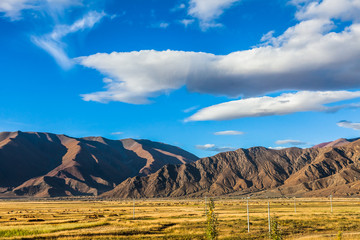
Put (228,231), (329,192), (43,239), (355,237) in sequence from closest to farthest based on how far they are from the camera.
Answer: (355,237) → (43,239) → (228,231) → (329,192)

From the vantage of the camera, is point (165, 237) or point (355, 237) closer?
point (355, 237)

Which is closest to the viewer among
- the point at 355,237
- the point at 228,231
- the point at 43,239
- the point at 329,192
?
the point at 355,237

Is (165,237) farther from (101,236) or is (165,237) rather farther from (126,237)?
(101,236)

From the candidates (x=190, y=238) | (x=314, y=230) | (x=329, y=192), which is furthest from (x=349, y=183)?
(x=190, y=238)

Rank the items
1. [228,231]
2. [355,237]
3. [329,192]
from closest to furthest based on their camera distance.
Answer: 1. [355,237]
2. [228,231]
3. [329,192]

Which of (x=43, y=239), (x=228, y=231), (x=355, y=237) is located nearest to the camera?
(x=355, y=237)

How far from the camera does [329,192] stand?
191250 mm

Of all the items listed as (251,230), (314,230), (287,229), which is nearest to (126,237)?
(251,230)

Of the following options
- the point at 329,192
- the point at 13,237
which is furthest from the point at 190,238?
the point at 329,192

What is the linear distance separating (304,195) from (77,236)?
573 feet

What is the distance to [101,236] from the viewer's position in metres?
45.8

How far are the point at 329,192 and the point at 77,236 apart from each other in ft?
576

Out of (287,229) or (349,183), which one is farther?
(349,183)

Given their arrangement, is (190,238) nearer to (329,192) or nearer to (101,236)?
(101,236)
